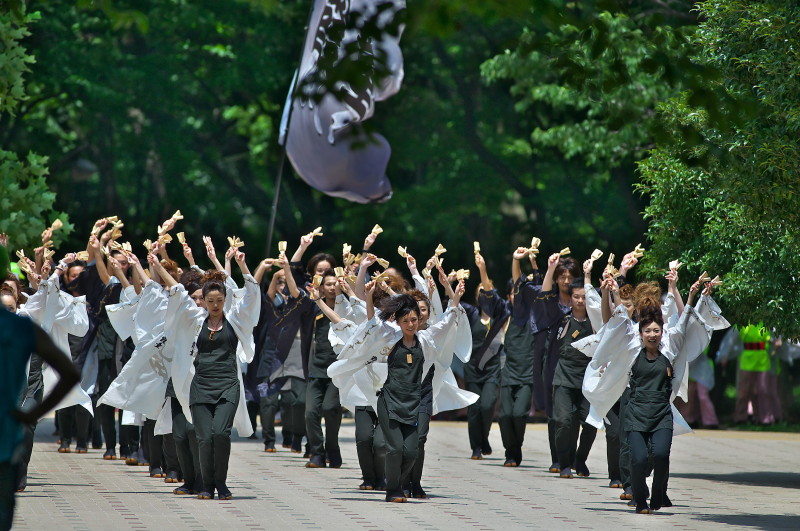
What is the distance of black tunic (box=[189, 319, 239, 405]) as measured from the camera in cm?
1152

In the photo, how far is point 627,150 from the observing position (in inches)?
830

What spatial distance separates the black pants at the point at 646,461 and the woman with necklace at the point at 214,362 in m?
3.16

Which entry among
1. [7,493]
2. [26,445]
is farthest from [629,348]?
[7,493]

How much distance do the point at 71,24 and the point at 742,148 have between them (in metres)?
18.6

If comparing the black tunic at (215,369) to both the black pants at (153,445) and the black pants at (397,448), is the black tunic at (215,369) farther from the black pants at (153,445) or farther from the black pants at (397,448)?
the black pants at (153,445)

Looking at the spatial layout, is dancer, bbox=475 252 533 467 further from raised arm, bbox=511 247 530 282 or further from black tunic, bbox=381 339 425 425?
black tunic, bbox=381 339 425 425

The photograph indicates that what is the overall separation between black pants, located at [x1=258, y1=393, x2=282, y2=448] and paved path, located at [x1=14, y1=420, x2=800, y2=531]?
271mm

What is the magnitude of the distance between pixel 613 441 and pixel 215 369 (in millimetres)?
3906

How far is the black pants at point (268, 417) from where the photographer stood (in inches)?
653

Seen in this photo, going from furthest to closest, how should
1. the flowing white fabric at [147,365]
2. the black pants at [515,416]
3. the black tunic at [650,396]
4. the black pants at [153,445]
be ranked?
the black pants at [515,416] → the black pants at [153,445] → the flowing white fabric at [147,365] → the black tunic at [650,396]

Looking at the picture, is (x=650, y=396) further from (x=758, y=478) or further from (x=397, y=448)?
(x=758, y=478)

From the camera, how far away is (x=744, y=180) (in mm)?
11070

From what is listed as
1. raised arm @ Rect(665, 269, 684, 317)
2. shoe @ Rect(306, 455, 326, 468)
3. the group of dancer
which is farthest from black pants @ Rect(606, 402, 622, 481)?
shoe @ Rect(306, 455, 326, 468)

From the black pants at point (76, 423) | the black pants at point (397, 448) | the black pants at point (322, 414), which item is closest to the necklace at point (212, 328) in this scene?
the black pants at point (397, 448)
